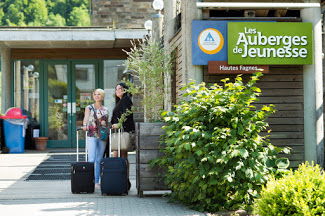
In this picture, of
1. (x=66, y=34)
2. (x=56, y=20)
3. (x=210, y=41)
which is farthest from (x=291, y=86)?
(x=56, y=20)

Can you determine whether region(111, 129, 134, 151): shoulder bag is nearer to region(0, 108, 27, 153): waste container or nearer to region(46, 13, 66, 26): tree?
region(0, 108, 27, 153): waste container

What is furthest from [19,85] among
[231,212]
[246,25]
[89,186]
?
[231,212]

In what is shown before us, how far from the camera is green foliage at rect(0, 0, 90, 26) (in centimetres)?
5506

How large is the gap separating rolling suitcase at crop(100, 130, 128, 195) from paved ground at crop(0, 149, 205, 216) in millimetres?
121

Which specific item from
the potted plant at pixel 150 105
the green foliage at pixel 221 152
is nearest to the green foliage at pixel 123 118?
the potted plant at pixel 150 105

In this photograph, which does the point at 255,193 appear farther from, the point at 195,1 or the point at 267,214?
the point at 195,1

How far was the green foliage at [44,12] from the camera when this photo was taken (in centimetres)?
5506

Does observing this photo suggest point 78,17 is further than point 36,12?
No

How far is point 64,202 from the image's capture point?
23.5 ft

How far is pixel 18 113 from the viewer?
15.0 m

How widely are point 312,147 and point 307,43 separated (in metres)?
1.52

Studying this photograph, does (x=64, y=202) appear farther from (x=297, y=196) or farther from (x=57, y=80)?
(x=57, y=80)

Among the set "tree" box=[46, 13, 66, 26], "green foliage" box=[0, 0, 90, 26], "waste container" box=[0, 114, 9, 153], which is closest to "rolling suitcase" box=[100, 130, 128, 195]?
"waste container" box=[0, 114, 9, 153]

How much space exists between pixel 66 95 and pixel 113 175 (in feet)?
31.2
